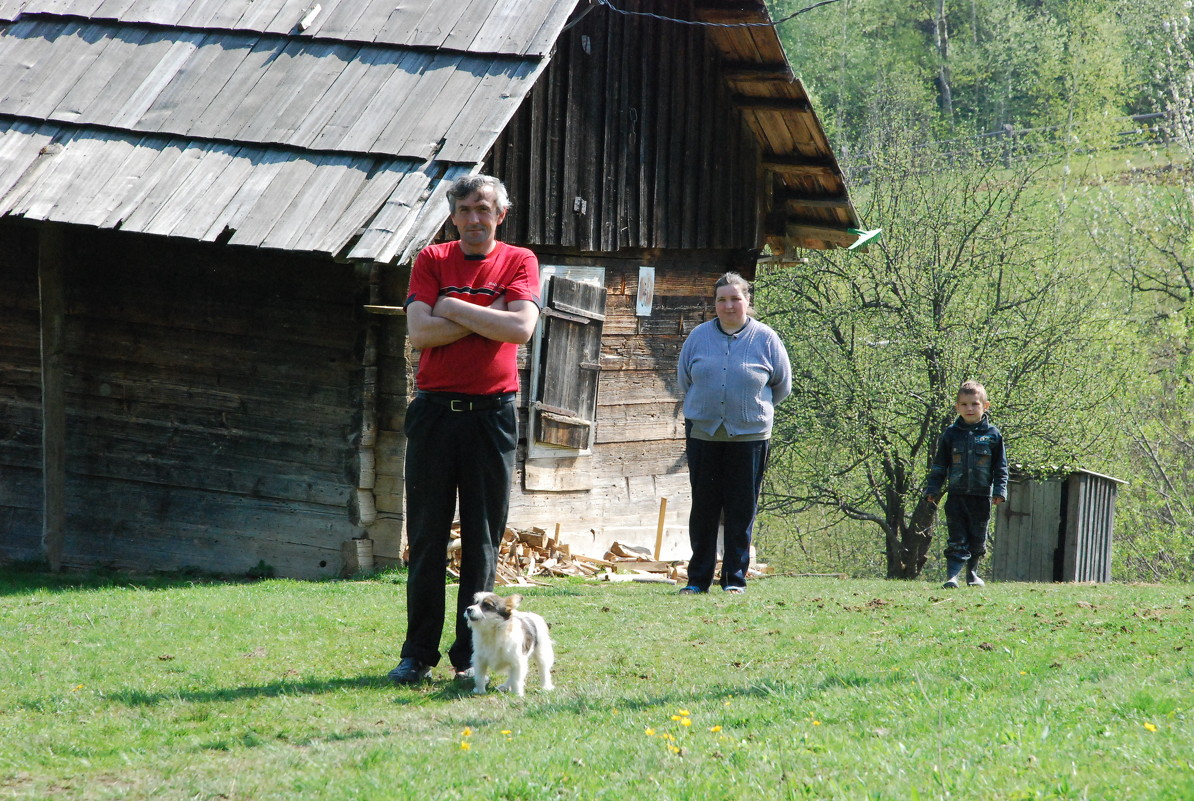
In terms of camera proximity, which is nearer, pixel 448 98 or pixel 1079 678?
pixel 1079 678

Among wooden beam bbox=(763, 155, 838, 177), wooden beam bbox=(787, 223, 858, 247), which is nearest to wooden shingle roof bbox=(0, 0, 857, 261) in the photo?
wooden beam bbox=(763, 155, 838, 177)

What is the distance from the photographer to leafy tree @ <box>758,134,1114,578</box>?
61.0 feet

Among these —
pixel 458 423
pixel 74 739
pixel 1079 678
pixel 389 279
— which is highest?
pixel 389 279

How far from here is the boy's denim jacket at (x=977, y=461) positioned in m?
9.82

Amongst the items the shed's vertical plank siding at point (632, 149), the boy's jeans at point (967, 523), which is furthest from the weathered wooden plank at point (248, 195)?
the boy's jeans at point (967, 523)

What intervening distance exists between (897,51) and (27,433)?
47.1 meters

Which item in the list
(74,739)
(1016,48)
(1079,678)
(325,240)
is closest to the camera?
(74,739)

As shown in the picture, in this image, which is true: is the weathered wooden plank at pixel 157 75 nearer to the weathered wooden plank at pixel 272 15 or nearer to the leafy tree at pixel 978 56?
the weathered wooden plank at pixel 272 15

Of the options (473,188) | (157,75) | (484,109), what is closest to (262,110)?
(157,75)

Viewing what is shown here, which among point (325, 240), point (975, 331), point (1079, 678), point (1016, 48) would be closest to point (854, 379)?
point (975, 331)

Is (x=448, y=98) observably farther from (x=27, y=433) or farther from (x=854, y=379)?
(x=854, y=379)

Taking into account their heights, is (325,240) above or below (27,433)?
above

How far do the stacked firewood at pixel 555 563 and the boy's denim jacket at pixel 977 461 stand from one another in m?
2.70

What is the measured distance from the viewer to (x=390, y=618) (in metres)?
7.48
